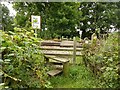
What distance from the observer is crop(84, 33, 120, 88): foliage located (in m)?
1.64

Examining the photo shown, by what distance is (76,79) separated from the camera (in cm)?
187

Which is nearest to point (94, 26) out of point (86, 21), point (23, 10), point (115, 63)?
point (86, 21)

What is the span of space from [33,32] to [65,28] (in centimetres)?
21

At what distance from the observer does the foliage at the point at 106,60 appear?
5.37 ft

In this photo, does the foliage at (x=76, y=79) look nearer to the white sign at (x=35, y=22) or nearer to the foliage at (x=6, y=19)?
the white sign at (x=35, y=22)

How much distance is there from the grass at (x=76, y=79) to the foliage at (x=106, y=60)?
2.7 inches

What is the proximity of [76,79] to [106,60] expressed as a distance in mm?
298

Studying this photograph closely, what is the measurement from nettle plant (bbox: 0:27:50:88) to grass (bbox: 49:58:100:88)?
353 millimetres

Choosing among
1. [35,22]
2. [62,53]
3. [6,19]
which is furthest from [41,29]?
[62,53]

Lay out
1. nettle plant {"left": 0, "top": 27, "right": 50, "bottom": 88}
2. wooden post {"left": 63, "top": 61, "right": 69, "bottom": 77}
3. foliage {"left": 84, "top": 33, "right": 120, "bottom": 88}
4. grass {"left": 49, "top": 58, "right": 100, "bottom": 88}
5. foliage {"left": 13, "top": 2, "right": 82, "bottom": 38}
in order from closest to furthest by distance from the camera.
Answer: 1. nettle plant {"left": 0, "top": 27, "right": 50, "bottom": 88}
2. foliage {"left": 13, "top": 2, "right": 82, "bottom": 38}
3. foliage {"left": 84, "top": 33, "right": 120, "bottom": 88}
4. grass {"left": 49, "top": 58, "right": 100, "bottom": 88}
5. wooden post {"left": 63, "top": 61, "right": 69, "bottom": 77}

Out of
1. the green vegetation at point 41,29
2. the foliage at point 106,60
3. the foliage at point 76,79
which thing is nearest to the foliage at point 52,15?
the green vegetation at point 41,29

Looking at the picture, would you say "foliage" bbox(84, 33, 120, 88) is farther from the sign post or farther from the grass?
the sign post

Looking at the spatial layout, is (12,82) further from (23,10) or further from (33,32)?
(23,10)

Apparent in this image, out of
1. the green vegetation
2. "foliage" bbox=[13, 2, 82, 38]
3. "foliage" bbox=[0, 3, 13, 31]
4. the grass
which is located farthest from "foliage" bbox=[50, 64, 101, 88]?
"foliage" bbox=[0, 3, 13, 31]
